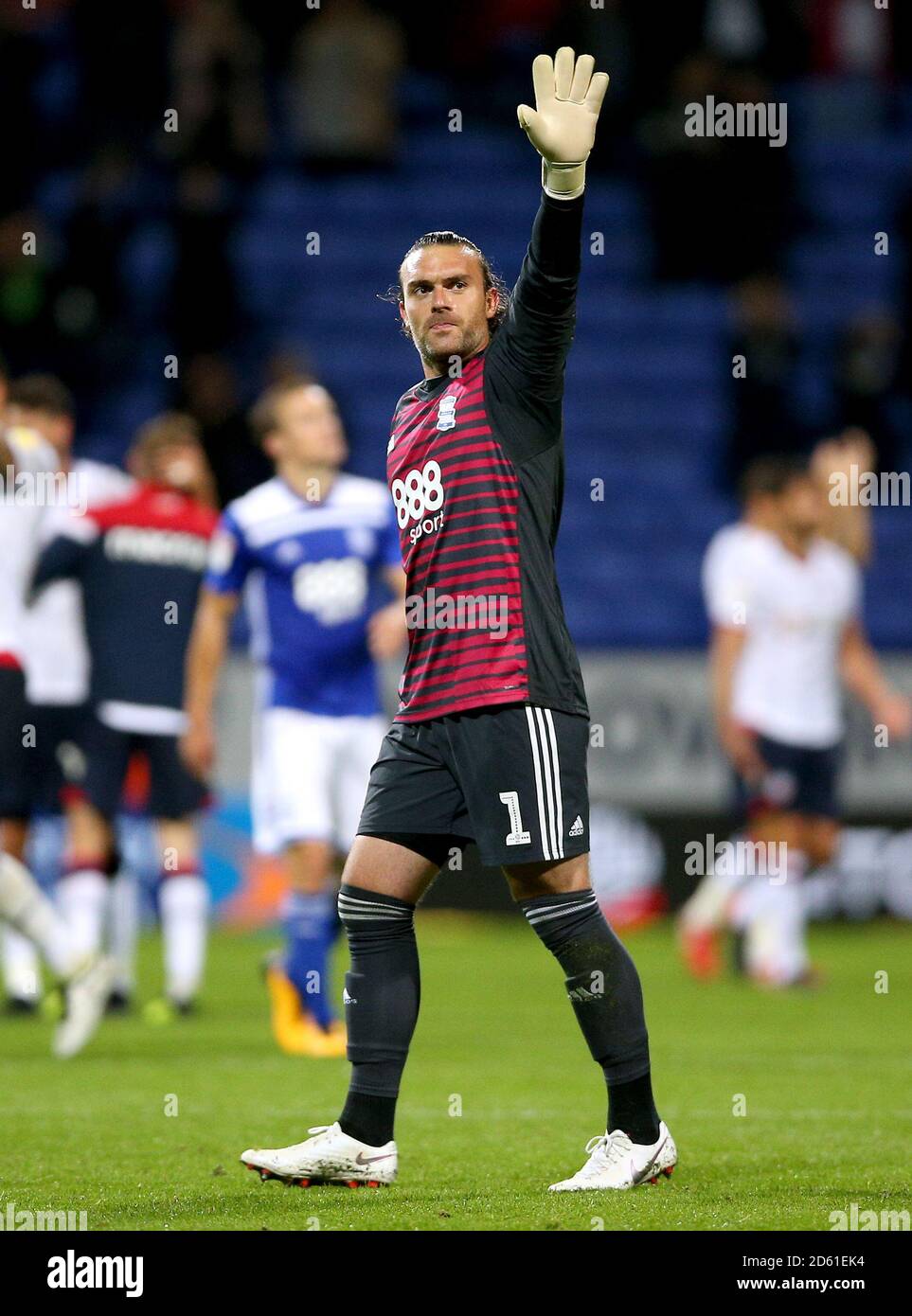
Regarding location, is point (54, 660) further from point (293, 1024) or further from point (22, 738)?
point (293, 1024)

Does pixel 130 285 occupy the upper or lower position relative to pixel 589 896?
upper

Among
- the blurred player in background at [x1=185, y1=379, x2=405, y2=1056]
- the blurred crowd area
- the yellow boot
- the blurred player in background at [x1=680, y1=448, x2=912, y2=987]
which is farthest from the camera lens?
the blurred crowd area

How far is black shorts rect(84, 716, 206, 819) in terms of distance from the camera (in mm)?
9367

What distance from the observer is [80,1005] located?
7.84m

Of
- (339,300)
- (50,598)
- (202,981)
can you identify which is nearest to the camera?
(50,598)

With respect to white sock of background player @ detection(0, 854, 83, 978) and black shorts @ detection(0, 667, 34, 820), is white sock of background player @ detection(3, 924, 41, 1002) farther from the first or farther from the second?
white sock of background player @ detection(0, 854, 83, 978)

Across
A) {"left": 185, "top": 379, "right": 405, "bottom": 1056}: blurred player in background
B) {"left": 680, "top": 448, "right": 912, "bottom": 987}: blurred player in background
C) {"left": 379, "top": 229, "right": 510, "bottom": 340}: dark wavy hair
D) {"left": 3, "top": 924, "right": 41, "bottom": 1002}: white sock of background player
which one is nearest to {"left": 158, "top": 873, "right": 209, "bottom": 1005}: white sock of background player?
{"left": 3, "top": 924, "right": 41, "bottom": 1002}: white sock of background player

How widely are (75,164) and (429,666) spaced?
45.3 feet

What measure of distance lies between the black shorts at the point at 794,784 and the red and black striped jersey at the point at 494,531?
5942 millimetres

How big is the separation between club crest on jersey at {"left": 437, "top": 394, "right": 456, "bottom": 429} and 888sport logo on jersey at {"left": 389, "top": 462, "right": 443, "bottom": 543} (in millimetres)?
94

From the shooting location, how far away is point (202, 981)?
36.2ft

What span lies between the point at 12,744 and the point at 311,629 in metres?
1.26
